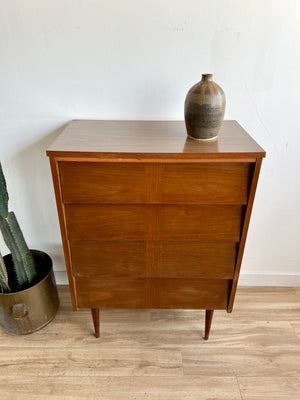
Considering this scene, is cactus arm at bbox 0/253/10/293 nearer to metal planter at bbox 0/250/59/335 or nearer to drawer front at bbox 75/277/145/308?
metal planter at bbox 0/250/59/335

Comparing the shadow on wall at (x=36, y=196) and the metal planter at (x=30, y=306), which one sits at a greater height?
the shadow on wall at (x=36, y=196)

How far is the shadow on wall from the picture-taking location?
134 centimetres

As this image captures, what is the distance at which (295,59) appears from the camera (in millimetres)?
1164

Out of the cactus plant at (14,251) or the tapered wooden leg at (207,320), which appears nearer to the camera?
the cactus plant at (14,251)

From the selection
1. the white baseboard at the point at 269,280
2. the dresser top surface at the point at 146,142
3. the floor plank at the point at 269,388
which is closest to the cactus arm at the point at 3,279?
the dresser top surface at the point at 146,142

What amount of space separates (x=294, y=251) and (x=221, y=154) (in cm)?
94

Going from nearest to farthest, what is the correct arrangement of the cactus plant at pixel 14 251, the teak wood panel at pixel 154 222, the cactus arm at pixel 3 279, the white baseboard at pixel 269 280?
the teak wood panel at pixel 154 222
the cactus plant at pixel 14 251
the cactus arm at pixel 3 279
the white baseboard at pixel 269 280

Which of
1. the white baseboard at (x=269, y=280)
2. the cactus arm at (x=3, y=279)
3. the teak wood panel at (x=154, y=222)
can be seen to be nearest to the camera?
the teak wood panel at (x=154, y=222)

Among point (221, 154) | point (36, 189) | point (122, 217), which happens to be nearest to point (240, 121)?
point (221, 154)

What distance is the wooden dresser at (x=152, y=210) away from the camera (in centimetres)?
93

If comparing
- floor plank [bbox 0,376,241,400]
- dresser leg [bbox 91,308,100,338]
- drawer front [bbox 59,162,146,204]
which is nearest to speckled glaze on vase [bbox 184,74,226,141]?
drawer front [bbox 59,162,146,204]

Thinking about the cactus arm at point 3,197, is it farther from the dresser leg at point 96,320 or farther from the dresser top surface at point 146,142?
the dresser leg at point 96,320

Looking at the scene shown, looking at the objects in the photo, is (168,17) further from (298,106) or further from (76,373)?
(76,373)

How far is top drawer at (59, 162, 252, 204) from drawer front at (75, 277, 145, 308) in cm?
37
